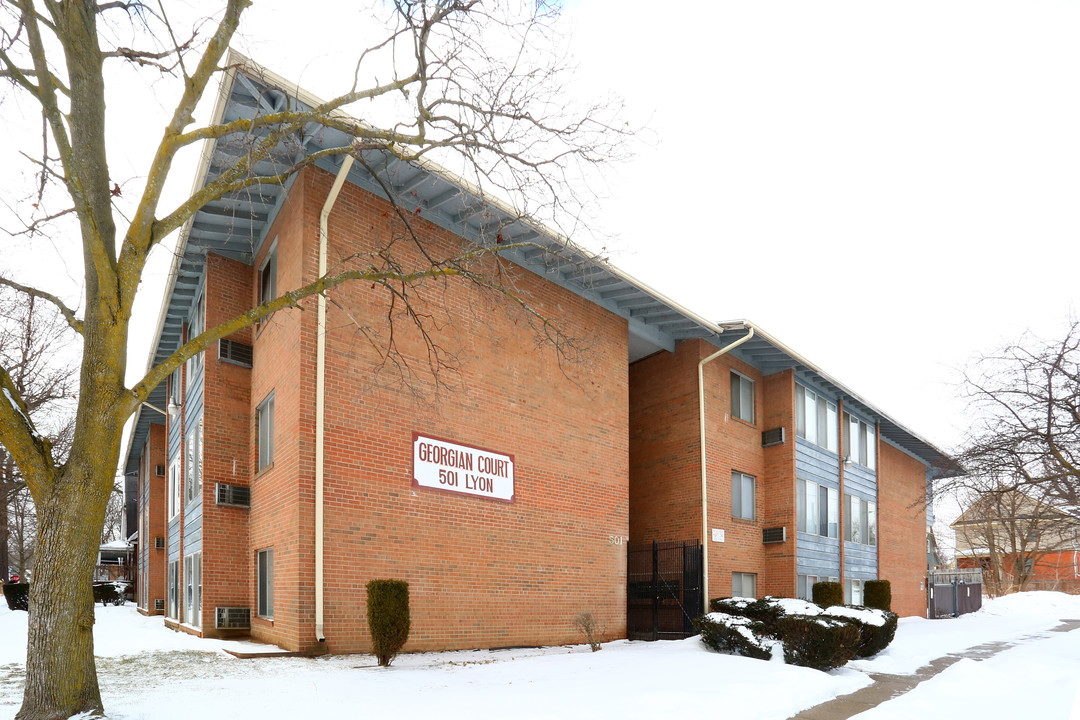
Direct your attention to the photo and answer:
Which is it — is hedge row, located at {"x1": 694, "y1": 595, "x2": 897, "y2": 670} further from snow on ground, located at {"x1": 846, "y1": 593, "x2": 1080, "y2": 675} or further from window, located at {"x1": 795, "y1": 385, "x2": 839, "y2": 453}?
window, located at {"x1": 795, "y1": 385, "x2": 839, "y2": 453}

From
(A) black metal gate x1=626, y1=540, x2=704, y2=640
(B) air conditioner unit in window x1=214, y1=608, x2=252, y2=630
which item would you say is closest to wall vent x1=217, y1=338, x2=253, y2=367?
(B) air conditioner unit in window x1=214, y1=608, x2=252, y2=630

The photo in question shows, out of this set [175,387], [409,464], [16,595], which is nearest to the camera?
[409,464]

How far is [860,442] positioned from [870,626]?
47.1 ft

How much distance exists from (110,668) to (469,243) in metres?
8.38

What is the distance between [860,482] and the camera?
27.0 metres

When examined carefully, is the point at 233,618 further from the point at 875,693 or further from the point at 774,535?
the point at 774,535

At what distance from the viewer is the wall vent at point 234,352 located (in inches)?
577

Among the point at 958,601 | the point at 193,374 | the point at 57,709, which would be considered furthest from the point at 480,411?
the point at 958,601

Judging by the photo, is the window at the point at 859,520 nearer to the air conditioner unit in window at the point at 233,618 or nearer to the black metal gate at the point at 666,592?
the black metal gate at the point at 666,592

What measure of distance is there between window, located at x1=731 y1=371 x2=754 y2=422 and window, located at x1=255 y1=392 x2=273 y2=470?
12.1 metres

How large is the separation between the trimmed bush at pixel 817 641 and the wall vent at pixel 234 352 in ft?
33.6

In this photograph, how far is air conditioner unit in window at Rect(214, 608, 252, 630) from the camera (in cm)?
1375

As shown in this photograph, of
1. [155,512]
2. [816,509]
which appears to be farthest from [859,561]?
[155,512]

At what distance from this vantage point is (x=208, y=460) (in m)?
14.4
